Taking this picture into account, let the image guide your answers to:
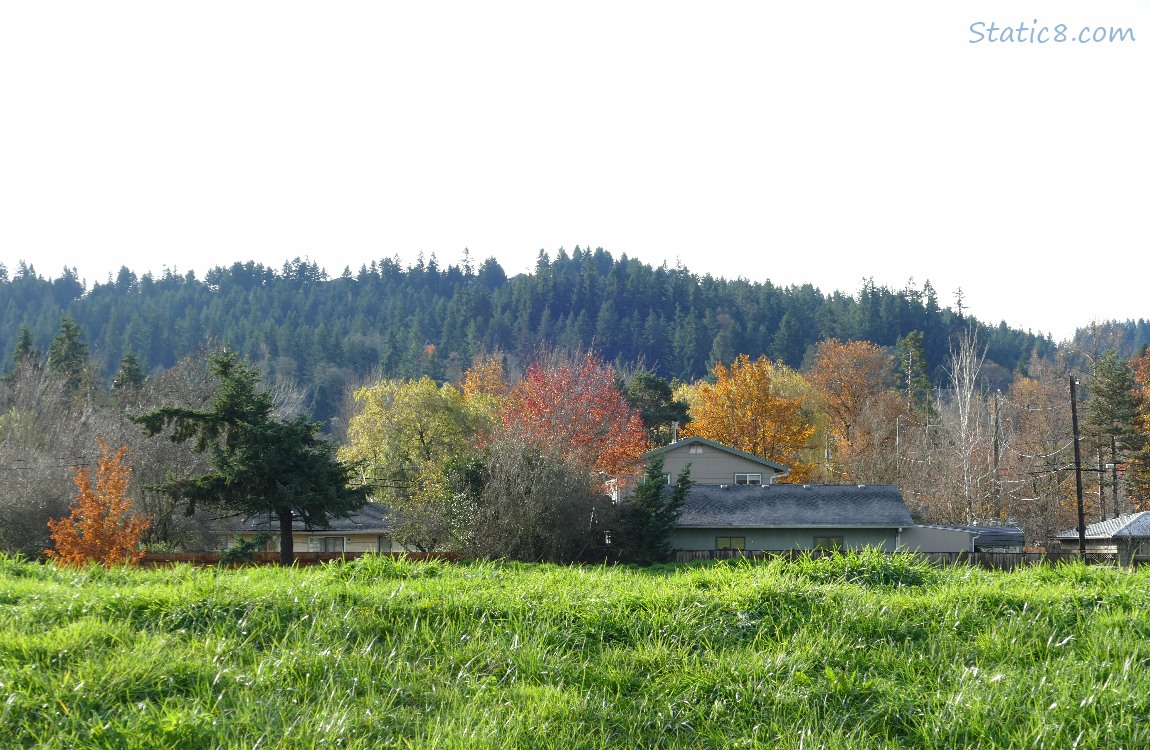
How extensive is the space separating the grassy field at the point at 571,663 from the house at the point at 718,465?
38.1m

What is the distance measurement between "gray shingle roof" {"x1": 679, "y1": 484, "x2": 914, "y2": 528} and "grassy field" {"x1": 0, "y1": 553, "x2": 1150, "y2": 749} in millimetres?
28815

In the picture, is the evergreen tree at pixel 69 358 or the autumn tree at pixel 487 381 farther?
the autumn tree at pixel 487 381

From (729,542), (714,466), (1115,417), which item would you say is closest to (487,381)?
(714,466)

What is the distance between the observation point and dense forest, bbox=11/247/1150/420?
378ft

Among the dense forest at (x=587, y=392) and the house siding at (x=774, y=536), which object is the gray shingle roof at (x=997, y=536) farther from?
the dense forest at (x=587, y=392)

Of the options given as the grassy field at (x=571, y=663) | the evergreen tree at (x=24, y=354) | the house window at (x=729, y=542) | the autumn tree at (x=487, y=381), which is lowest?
the house window at (x=729, y=542)

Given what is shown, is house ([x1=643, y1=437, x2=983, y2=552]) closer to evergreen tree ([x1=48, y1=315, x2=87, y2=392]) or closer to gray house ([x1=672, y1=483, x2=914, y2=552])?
gray house ([x1=672, y1=483, x2=914, y2=552])

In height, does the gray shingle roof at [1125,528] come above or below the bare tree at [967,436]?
below

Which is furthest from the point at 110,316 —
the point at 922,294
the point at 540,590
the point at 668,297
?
the point at 540,590

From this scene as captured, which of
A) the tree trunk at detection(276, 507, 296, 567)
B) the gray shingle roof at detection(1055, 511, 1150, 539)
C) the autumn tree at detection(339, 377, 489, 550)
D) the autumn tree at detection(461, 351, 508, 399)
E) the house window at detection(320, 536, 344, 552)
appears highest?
the autumn tree at detection(461, 351, 508, 399)

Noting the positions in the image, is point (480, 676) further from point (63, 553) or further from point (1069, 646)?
point (63, 553)

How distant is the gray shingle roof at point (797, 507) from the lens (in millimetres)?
37656

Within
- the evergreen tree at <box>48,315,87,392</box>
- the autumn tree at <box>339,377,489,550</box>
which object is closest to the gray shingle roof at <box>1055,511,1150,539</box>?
the autumn tree at <box>339,377,489,550</box>

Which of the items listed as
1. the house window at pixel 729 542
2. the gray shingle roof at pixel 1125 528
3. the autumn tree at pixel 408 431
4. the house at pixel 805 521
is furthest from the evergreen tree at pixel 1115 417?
the autumn tree at pixel 408 431
